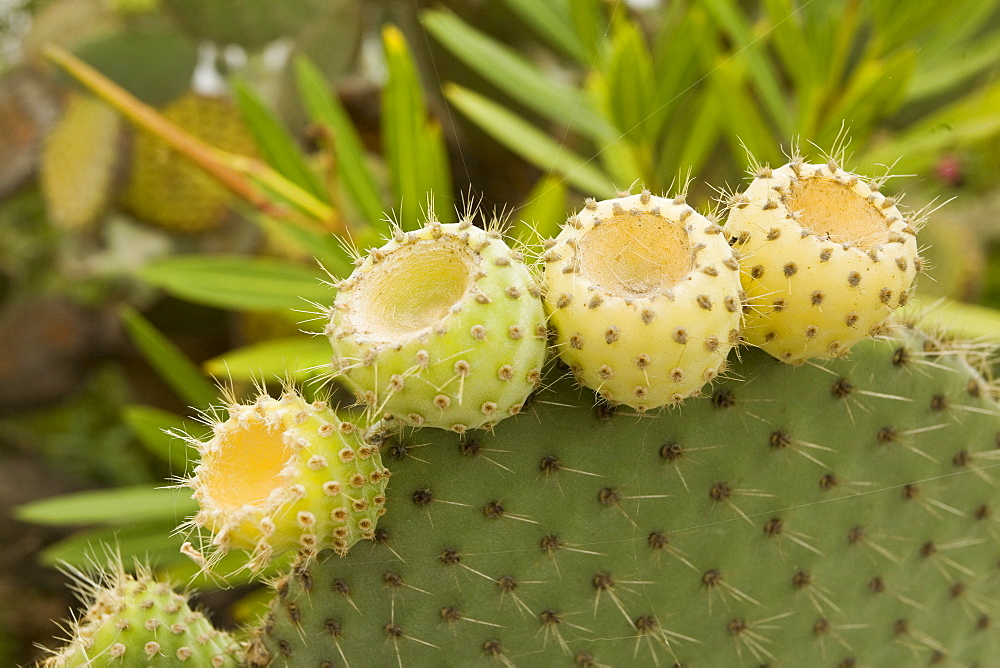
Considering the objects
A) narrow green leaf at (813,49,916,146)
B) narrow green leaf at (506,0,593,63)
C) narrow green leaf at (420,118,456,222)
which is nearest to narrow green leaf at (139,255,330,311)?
narrow green leaf at (420,118,456,222)

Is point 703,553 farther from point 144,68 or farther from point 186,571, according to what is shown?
point 144,68

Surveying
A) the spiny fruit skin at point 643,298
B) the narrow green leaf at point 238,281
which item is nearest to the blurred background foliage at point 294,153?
the narrow green leaf at point 238,281

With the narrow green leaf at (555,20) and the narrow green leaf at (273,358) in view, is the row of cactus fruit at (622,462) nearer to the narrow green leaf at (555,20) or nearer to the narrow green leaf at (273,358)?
the narrow green leaf at (273,358)

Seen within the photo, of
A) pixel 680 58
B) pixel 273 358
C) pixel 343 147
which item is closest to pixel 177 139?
pixel 343 147

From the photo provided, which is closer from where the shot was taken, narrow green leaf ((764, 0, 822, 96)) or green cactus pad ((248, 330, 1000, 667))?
green cactus pad ((248, 330, 1000, 667))

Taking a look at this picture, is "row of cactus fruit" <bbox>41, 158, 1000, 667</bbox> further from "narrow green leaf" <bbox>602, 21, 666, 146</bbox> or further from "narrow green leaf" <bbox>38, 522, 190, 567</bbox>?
A: "narrow green leaf" <bbox>38, 522, 190, 567</bbox>

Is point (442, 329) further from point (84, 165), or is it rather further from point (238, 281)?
point (84, 165)
